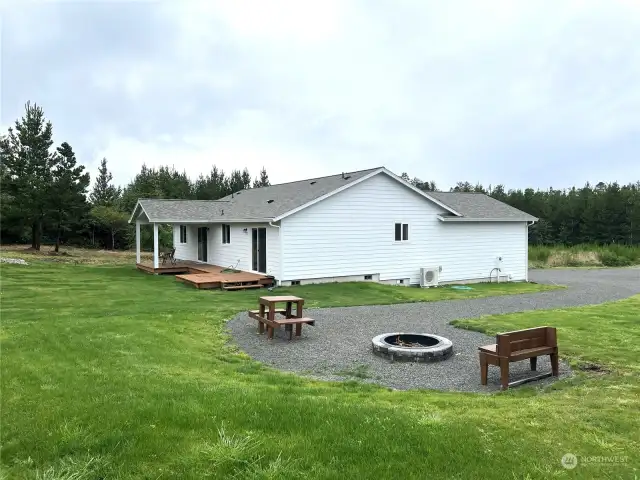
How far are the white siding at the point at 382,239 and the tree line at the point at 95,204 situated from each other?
20.2m

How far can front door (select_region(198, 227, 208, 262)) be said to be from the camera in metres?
24.0

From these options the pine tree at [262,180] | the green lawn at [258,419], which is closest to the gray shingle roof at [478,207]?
the green lawn at [258,419]

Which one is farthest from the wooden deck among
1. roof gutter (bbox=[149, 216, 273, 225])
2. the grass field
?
the grass field

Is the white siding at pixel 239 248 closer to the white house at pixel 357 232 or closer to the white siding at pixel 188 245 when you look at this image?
the white house at pixel 357 232

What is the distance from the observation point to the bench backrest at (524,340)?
6.42 m

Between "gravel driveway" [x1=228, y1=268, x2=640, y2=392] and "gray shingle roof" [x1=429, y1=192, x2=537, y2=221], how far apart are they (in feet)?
22.5

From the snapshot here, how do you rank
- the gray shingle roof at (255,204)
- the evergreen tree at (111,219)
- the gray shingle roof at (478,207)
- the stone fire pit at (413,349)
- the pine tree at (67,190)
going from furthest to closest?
the evergreen tree at (111,219) < the pine tree at (67,190) < the gray shingle roof at (478,207) < the gray shingle roof at (255,204) < the stone fire pit at (413,349)

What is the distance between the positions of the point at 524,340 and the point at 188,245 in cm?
2169

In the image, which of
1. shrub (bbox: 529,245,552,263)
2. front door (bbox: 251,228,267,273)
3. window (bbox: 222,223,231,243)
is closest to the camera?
front door (bbox: 251,228,267,273)

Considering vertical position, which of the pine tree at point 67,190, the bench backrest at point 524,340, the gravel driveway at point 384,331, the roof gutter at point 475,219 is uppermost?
the pine tree at point 67,190

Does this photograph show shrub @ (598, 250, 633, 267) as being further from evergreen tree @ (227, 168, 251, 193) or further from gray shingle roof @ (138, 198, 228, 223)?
evergreen tree @ (227, 168, 251, 193)

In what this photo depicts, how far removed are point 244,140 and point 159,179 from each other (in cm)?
1304

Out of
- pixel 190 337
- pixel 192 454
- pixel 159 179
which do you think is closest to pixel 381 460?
pixel 192 454

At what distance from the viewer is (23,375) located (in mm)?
5512
